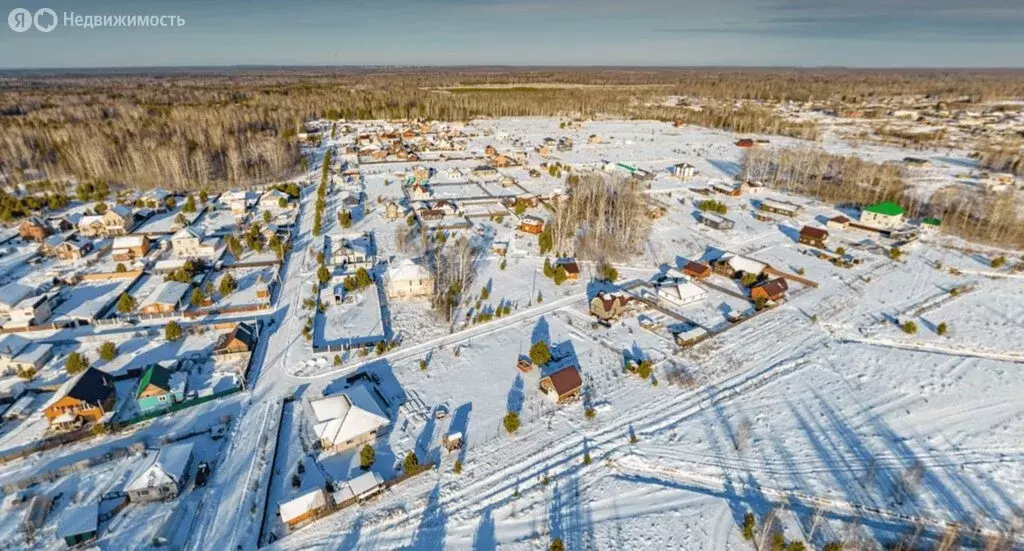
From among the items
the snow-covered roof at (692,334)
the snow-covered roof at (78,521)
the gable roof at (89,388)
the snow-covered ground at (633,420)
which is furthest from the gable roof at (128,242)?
the snow-covered roof at (692,334)

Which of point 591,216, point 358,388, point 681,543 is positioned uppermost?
point 591,216

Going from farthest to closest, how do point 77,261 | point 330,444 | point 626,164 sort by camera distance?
1. point 626,164
2. point 77,261
3. point 330,444

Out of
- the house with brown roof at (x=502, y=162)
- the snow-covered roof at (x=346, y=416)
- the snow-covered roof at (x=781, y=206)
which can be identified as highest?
the house with brown roof at (x=502, y=162)

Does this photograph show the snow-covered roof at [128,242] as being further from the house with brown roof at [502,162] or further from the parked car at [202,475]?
the house with brown roof at [502,162]

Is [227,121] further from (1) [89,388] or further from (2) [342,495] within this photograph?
(2) [342,495]

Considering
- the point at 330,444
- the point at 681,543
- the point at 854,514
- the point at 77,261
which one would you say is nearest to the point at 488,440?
the point at 330,444

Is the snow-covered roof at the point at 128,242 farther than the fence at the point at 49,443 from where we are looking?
Yes

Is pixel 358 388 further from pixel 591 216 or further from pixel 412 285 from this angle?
pixel 591 216
